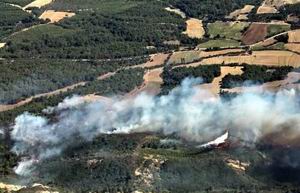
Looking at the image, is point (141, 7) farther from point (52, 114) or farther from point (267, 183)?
point (267, 183)

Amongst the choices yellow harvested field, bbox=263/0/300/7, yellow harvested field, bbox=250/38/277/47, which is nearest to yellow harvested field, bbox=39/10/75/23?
yellow harvested field, bbox=263/0/300/7

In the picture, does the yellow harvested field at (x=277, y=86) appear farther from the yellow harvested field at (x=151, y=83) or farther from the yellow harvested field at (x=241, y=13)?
the yellow harvested field at (x=241, y=13)

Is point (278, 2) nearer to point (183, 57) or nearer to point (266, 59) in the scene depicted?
point (183, 57)

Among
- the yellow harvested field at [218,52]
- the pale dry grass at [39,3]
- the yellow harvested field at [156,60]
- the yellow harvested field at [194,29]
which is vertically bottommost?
the yellow harvested field at [194,29]

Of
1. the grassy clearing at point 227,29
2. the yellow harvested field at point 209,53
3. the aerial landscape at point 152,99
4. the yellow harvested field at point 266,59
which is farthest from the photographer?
the grassy clearing at point 227,29

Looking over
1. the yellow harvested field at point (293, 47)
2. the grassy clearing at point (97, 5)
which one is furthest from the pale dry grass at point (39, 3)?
the yellow harvested field at point (293, 47)

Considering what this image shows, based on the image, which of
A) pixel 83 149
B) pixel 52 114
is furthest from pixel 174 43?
pixel 83 149

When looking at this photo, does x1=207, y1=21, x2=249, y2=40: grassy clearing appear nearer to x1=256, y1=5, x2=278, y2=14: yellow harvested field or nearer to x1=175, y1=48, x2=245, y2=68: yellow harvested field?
x1=256, y1=5, x2=278, y2=14: yellow harvested field
